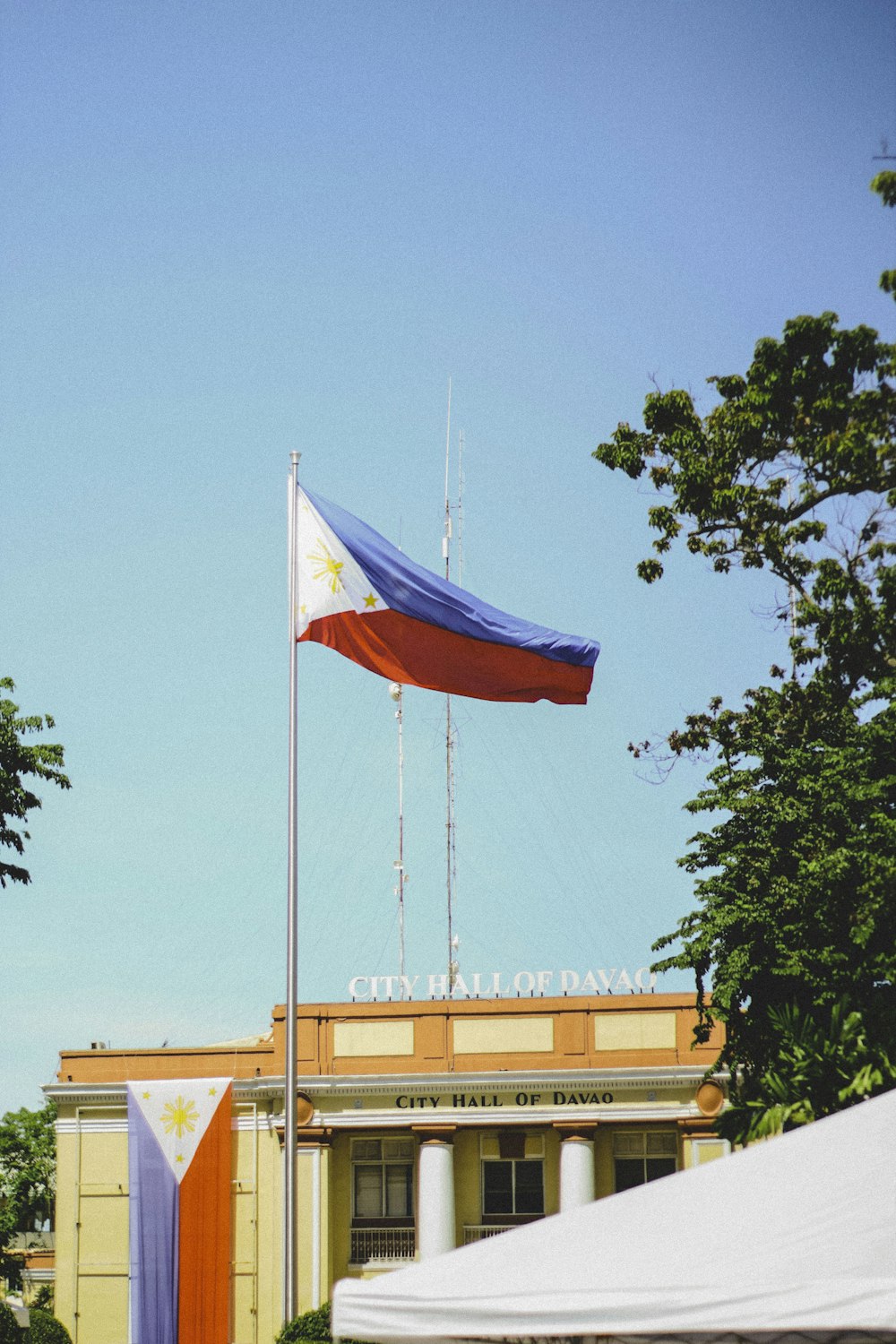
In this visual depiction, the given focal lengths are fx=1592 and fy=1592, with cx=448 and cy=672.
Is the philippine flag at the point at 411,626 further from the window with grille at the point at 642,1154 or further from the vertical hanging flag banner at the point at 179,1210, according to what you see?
the window with grille at the point at 642,1154

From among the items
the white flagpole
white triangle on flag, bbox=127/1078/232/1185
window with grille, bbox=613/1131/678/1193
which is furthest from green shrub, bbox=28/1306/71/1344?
the white flagpole

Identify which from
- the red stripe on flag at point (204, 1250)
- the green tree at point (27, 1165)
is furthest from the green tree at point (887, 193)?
the green tree at point (27, 1165)

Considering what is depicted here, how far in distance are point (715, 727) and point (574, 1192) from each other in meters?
18.1

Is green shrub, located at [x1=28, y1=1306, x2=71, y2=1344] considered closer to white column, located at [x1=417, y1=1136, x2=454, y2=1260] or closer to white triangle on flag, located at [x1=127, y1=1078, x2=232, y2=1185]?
white triangle on flag, located at [x1=127, y1=1078, x2=232, y2=1185]

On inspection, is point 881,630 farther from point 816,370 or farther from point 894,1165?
point 894,1165

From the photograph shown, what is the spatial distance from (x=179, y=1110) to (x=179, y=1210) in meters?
1.88

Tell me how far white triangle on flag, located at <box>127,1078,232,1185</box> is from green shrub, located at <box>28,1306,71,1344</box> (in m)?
7.63

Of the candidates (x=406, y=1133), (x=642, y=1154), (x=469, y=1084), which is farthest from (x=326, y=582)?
(x=642, y=1154)

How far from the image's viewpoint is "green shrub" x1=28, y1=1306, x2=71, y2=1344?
33.9 metres

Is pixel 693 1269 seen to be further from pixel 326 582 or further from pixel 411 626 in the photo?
pixel 326 582

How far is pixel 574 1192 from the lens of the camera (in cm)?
3447

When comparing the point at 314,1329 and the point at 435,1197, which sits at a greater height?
the point at 435,1197

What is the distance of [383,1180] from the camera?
35.9 m

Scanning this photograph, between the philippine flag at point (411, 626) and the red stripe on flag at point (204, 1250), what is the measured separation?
15332mm
